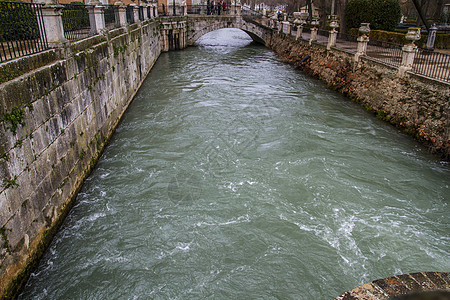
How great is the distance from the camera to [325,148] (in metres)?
10.2

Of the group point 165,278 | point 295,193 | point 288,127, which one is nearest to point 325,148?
point 288,127

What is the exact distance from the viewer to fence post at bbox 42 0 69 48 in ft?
22.3

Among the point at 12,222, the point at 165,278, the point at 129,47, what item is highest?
the point at 129,47

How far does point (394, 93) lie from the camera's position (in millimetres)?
12414

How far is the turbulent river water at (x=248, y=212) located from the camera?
561 centimetres

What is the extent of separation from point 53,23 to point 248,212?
221 inches

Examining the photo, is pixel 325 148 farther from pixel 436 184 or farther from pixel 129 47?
pixel 129 47

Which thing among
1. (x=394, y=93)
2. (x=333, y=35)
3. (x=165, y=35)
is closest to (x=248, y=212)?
(x=394, y=93)

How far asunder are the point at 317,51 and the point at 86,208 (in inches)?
661

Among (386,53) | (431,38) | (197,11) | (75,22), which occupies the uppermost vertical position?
(197,11)

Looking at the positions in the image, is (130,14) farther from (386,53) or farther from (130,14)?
(386,53)

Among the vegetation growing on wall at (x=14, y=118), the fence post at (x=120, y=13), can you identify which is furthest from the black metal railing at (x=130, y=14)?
the vegetation growing on wall at (x=14, y=118)

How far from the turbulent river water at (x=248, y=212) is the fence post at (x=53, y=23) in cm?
326

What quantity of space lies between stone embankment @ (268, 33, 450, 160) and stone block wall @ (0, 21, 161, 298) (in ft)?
32.2
